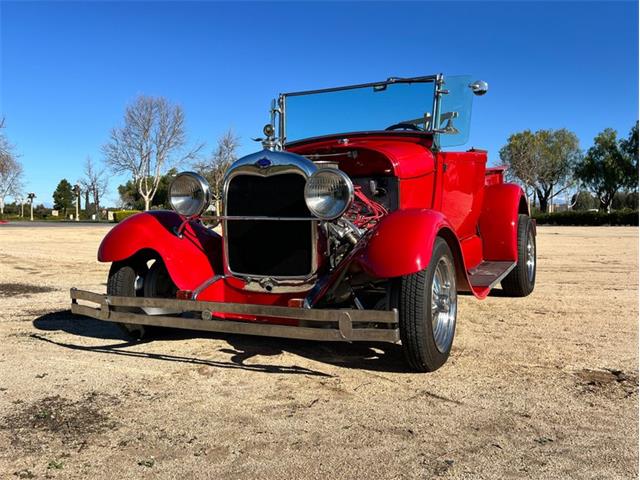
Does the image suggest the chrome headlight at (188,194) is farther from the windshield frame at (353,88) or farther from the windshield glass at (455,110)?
the windshield glass at (455,110)

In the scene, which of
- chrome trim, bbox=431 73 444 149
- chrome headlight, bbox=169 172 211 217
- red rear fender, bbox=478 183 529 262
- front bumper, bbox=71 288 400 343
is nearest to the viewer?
front bumper, bbox=71 288 400 343

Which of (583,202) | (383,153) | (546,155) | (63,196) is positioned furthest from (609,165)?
(63,196)

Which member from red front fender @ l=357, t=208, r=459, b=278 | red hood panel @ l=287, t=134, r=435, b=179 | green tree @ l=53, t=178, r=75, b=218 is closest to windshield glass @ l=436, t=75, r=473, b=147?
red hood panel @ l=287, t=134, r=435, b=179

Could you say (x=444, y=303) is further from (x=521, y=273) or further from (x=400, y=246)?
(x=521, y=273)

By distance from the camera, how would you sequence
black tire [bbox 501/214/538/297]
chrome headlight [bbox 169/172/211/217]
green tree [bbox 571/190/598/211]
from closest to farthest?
chrome headlight [bbox 169/172/211/217], black tire [bbox 501/214/538/297], green tree [bbox 571/190/598/211]

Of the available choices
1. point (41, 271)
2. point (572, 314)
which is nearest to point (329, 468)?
point (572, 314)

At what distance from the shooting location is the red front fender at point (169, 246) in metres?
3.96

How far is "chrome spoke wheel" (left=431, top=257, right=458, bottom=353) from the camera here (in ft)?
11.9

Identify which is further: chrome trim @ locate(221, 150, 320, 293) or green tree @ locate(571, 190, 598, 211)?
green tree @ locate(571, 190, 598, 211)

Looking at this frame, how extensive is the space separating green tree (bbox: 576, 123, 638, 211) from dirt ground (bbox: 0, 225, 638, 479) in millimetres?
48934

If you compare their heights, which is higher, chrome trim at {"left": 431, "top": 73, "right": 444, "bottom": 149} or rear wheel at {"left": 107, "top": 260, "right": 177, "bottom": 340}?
chrome trim at {"left": 431, "top": 73, "right": 444, "bottom": 149}

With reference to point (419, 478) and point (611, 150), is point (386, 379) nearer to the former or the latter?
point (419, 478)

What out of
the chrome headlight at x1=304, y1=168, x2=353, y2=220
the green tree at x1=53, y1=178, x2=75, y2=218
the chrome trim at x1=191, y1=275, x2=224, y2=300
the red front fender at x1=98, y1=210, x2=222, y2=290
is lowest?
the chrome trim at x1=191, y1=275, x2=224, y2=300

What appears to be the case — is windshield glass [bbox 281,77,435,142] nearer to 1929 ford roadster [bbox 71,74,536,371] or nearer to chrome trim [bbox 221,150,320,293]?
1929 ford roadster [bbox 71,74,536,371]
